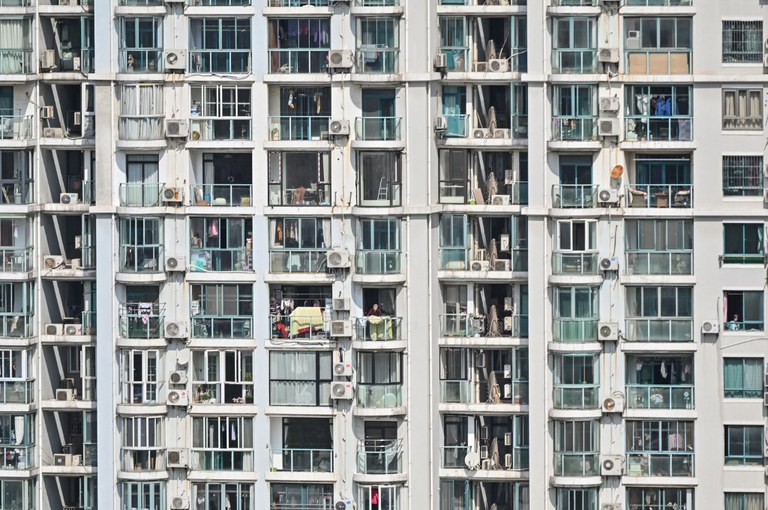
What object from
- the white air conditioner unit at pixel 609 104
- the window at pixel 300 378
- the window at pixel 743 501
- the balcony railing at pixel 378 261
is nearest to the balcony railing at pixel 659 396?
the window at pixel 743 501

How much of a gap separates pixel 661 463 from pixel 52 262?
15.9 meters

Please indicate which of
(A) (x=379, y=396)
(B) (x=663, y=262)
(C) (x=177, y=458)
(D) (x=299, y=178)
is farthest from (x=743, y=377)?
(C) (x=177, y=458)

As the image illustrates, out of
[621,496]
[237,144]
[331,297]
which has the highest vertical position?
[237,144]

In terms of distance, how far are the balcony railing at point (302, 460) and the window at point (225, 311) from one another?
3050mm

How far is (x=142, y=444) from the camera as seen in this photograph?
52594 mm

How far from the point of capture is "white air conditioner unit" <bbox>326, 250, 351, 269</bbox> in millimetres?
51906

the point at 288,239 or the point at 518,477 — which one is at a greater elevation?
the point at 288,239

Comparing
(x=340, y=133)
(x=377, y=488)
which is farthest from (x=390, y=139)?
(x=377, y=488)

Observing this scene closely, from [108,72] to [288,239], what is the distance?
19.7 ft

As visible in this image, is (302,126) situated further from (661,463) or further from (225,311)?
(661,463)

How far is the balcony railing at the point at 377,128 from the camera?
52.0m

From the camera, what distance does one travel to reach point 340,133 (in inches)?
2044

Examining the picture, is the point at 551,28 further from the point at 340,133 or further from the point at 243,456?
the point at 243,456

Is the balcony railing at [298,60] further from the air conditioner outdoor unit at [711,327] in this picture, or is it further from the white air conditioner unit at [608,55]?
the air conditioner outdoor unit at [711,327]
